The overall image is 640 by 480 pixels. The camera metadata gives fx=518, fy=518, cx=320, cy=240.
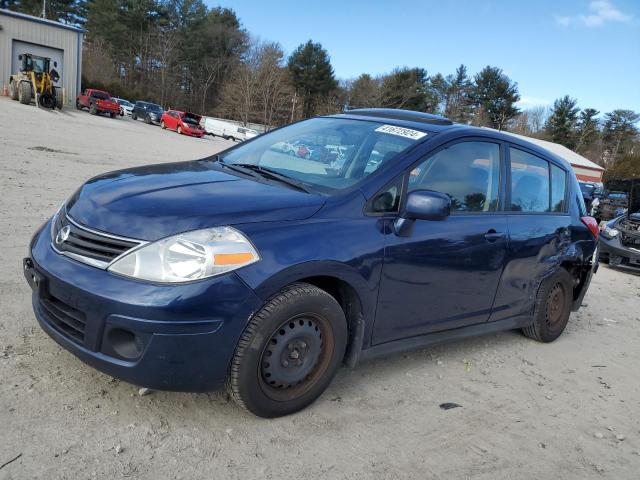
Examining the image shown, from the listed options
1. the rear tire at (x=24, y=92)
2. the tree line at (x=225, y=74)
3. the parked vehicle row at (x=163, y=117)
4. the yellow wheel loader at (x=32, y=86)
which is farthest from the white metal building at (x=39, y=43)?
the tree line at (x=225, y=74)

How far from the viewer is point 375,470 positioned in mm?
2559

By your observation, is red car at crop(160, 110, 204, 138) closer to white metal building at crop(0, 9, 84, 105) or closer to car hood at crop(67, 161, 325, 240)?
white metal building at crop(0, 9, 84, 105)

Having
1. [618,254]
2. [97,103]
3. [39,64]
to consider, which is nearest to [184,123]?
[97,103]

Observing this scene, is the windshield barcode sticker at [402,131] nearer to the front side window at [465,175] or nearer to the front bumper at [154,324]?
the front side window at [465,175]

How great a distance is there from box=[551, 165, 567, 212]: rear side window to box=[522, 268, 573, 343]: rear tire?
567 mm

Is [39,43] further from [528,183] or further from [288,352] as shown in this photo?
[288,352]

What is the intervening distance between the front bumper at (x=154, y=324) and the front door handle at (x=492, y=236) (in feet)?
6.35

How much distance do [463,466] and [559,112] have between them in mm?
82294

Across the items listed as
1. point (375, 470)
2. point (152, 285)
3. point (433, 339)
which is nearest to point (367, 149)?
point (433, 339)

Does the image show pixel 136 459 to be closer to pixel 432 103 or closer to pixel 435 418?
pixel 435 418

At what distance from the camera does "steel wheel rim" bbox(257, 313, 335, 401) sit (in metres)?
2.70

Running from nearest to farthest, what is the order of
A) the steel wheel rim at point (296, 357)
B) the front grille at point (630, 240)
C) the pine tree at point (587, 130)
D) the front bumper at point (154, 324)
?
the front bumper at point (154, 324)
the steel wheel rim at point (296, 357)
the front grille at point (630, 240)
the pine tree at point (587, 130)

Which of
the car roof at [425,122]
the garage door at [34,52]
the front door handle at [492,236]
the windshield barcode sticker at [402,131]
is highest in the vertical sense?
the garage door at [34,52]

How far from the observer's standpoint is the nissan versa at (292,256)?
243 cm
